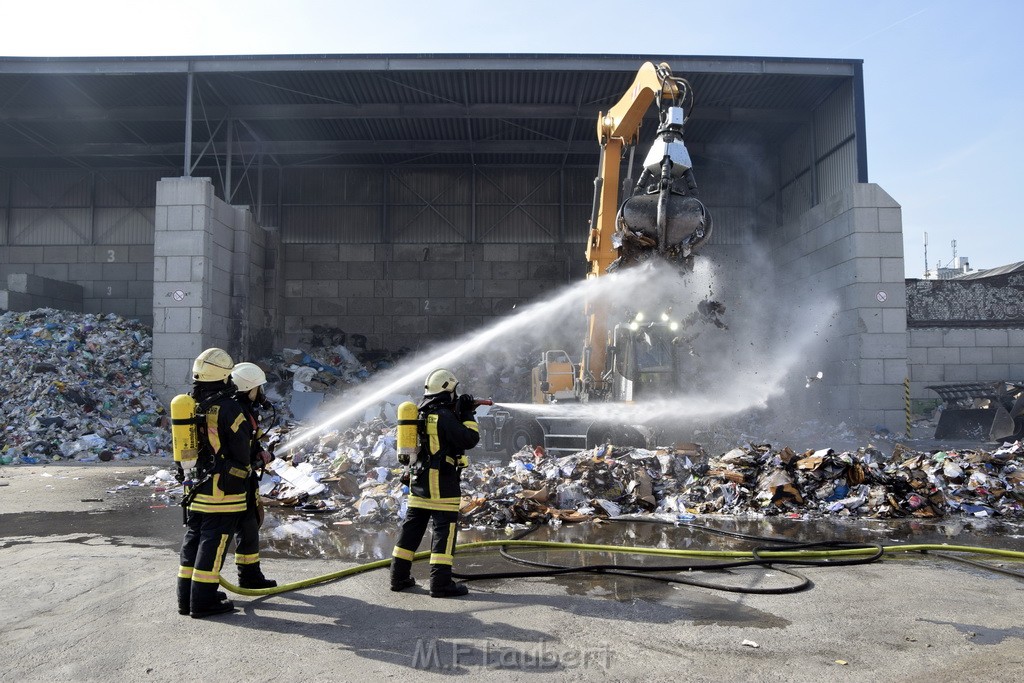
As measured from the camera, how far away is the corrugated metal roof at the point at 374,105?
55.0 ft

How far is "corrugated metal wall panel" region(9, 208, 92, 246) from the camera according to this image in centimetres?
2316

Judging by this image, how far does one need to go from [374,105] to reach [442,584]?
16.4m

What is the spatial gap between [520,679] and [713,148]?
20.5 m

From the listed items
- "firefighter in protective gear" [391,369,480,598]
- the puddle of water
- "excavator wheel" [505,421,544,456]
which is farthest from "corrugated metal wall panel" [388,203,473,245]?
"firefighter in protective gear" [391,369,480,598]

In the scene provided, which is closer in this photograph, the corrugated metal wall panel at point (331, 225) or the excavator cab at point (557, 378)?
the excavator cab at point (557, 378)

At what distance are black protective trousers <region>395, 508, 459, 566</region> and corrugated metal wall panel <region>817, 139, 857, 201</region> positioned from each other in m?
15.2

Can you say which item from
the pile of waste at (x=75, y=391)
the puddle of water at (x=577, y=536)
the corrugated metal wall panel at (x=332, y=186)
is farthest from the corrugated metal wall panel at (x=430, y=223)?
the puddle of water at (x=577, y=536)

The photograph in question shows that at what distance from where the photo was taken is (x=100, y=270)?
22.8 meters

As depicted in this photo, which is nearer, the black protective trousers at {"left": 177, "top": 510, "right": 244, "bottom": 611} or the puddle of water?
the black protective trousers at {"left": 177, "top": 510, "right": 244, "bottom": 611}

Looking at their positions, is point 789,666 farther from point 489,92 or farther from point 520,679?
point 489,92

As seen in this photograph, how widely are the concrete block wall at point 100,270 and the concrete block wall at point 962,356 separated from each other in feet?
72.6

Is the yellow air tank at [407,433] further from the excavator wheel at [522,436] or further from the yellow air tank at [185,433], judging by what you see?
the excavator wheel at [522,436]

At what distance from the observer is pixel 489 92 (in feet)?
60.0

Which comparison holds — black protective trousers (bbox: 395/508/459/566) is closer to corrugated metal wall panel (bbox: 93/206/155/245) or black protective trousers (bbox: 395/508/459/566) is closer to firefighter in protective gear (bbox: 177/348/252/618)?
firefighter in protective gear (bbox: 177/348/252/618)
